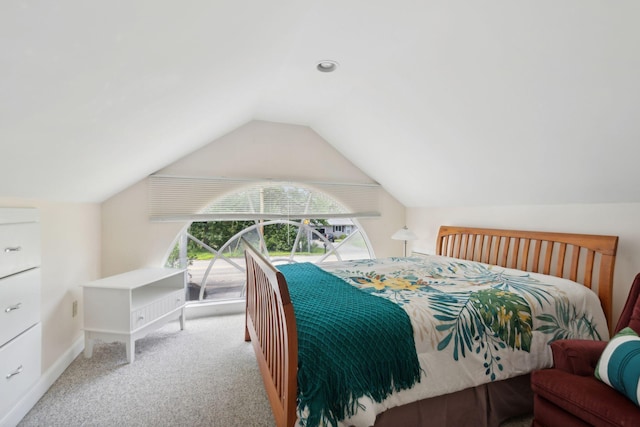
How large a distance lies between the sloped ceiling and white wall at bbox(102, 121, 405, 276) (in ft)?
1.38

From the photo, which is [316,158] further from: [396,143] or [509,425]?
[509,425]

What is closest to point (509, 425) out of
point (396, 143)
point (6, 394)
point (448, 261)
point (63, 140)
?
point (448, 261)

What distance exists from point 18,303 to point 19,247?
1.07 feet

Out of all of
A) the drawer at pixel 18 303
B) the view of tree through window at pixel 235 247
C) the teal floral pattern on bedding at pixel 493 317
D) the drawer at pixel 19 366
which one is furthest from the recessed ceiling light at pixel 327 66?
the drawer at pixel 19 366

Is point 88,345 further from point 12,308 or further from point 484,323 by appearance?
point 484,323

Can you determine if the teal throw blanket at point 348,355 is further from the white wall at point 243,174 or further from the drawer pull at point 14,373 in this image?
the white wall at point 243,174

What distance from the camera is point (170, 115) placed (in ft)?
6.95

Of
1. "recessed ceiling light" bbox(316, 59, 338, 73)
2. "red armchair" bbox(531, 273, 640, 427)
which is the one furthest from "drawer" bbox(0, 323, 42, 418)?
"red armchair" bbox(531, 273, 640, 427)

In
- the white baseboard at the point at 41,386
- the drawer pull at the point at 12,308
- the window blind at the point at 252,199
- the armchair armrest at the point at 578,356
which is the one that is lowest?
the white baseboard at the point at 41,386

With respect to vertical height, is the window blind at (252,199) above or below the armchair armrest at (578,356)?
above

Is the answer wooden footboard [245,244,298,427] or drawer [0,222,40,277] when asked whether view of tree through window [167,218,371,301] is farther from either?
drawer [0,222,40,277]

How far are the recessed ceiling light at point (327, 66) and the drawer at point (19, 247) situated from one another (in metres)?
2.29

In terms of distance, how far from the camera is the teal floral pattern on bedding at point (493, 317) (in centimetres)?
165

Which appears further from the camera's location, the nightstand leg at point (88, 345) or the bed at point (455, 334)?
the nightstand leg at point (88, 345)
